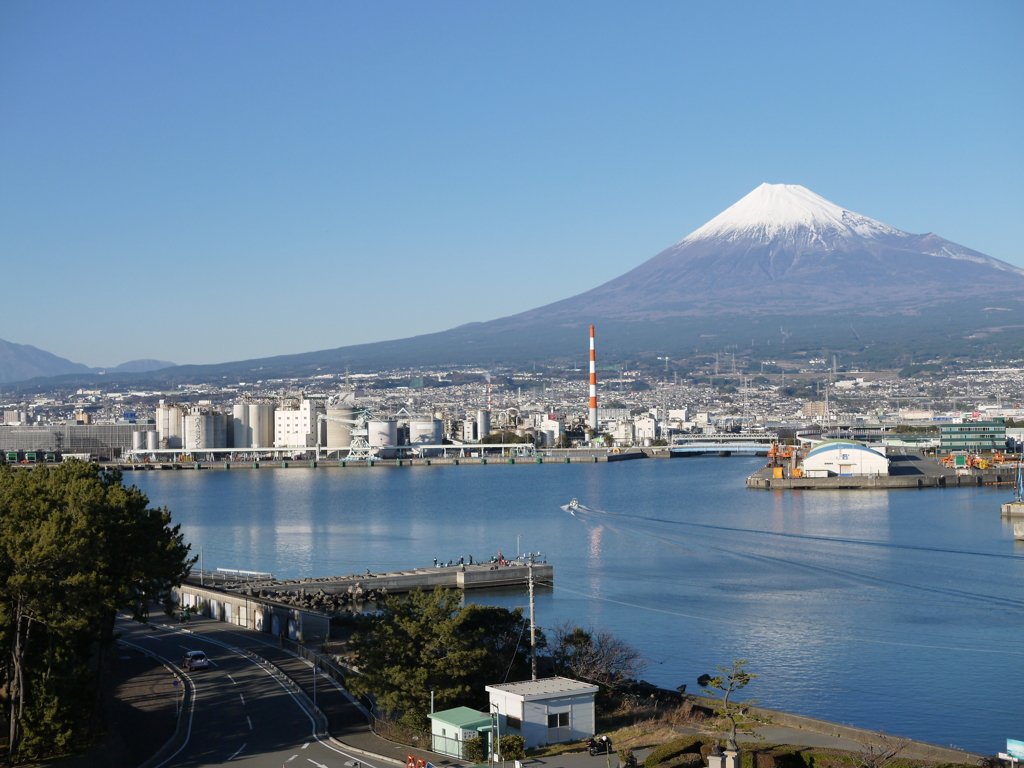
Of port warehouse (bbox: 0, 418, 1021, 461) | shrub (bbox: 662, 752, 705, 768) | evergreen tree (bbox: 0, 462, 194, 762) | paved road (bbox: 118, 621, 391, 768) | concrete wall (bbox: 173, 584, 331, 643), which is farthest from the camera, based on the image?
port warehouse (bbox: 0, 418, 1021, 461)

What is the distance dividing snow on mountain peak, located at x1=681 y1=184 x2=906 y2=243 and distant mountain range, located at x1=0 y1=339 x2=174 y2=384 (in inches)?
4126

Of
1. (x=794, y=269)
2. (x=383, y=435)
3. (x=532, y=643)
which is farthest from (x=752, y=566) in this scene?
(x=794, y=269)

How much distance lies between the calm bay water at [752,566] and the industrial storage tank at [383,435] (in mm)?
9748

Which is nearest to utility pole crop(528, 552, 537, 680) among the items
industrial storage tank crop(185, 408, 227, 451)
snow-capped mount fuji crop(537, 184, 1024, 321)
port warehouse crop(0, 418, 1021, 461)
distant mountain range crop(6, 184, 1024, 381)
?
port warehouse crop(0, 418, 1021, 461)

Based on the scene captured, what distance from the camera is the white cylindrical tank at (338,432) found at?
3144 cm

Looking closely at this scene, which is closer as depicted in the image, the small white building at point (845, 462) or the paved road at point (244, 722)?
the paved road at point (244, 722)

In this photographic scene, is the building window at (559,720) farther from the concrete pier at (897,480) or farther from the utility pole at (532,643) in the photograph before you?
the concrete pier at (897,480)

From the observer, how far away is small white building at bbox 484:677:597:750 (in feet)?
14.2

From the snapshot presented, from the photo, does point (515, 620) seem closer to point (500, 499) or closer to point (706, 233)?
point (500, 499)

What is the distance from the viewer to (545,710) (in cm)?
438

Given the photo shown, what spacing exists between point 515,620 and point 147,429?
32407mm

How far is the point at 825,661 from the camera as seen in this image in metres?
6.51

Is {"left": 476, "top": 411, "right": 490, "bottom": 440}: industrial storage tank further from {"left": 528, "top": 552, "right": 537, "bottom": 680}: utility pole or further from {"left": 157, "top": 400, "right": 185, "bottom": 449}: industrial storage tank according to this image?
{"left": 528, "top": 552, "right": 537, "bottom": 680}: utility pole

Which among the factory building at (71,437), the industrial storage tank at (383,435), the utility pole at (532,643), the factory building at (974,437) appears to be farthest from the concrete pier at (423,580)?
the factory building at (71,437)
